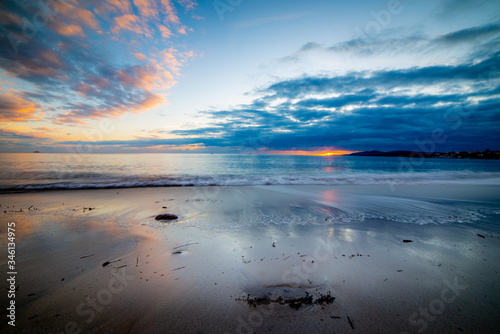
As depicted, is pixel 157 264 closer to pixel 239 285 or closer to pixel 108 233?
pixel 239 285

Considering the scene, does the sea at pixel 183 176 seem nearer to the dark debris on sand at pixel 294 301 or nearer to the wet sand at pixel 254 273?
the wet sand at pixel 254 273

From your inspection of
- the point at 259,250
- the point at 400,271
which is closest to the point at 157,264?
the point at 259,250

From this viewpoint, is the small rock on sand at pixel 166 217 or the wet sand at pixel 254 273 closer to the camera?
the wet sand at pixel 254 273

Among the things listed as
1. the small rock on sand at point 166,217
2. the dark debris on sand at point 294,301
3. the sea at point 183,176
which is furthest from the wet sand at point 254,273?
the sea at point 183,176

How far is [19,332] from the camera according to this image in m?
2.38

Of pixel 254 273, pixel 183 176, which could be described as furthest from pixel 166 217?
pixel 183 176

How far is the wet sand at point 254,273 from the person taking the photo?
2553 millimetres

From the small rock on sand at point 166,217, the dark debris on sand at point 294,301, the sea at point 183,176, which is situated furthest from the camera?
the sea at point 183,176

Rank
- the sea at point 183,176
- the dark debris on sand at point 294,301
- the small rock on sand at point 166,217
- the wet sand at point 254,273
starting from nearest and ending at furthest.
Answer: the wet sand at point 254,273 → the dark debris on sand at point 294,301 → the small rock on sand at point 166,217 → the sea at point 183,176

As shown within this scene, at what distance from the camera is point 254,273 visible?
3.58 meters

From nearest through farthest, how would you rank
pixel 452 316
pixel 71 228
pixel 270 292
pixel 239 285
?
1. pixel 452 316
2. pixel 270 292
3. pixel 239 285
4. pixel 71 228

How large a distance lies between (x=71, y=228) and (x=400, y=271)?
8.85m

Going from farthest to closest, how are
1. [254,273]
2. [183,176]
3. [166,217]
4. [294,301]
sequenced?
1. [183,176]
2. [166,217]
3. [254,273]
4. [294,301]

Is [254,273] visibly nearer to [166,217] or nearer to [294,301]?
[294,301]
